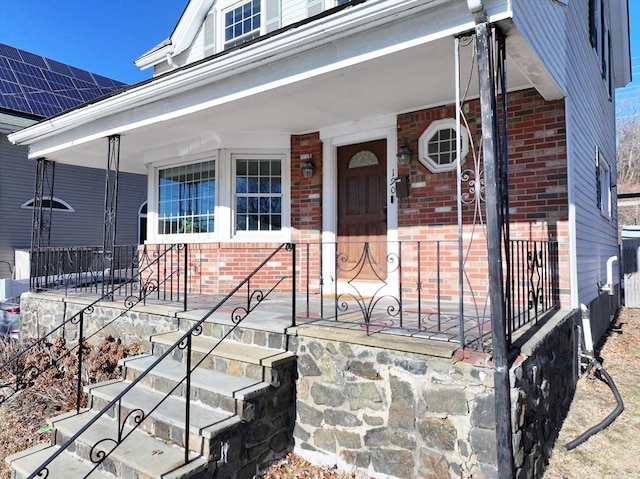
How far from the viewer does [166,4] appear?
18062mm

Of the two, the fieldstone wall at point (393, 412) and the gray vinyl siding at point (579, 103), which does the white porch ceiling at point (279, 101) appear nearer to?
the gray vinyl siding at point (579, 103)

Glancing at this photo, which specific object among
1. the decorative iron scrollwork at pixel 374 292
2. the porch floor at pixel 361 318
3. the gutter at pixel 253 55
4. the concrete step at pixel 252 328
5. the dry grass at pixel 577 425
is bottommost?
the dry grass at pixel 577 425

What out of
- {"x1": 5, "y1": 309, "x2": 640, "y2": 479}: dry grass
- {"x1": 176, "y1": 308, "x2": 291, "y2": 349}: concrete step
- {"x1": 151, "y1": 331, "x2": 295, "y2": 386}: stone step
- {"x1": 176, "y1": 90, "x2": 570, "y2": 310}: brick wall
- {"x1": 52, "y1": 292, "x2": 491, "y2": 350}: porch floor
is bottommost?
{"x1": 5, "y1": 309, "x2": 640, "y2": 479}: dry grass

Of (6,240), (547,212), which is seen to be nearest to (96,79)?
(6,240)

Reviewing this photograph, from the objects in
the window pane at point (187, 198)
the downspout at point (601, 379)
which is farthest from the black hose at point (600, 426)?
the window pane at point (187, 198)

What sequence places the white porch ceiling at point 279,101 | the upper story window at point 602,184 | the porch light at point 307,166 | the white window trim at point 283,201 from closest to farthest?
the white porch ceiling at point 279,101, the porch light at point 307,166, the upper story window at point 602,184, the white window trim at point 283,201

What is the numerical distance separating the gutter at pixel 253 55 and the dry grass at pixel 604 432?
360cm

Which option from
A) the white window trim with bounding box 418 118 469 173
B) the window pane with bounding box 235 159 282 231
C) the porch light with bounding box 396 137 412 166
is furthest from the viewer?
the window pane with bounding box 235 159 282 231

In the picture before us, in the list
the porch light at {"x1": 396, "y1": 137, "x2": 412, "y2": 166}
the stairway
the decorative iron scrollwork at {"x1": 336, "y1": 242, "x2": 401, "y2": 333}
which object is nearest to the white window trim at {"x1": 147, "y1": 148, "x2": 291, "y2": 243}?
the decorative iron scrollwork at {"x1": 336, "y1": 242, "x2": 401, "y2": 333}

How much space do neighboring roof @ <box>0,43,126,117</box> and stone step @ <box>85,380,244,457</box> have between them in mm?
10251

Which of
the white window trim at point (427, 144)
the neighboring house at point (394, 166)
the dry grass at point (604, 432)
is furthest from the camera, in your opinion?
the white window trim at point (427, 144)

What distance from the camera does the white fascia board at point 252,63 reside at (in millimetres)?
3362

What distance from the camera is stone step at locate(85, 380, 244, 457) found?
2898mm

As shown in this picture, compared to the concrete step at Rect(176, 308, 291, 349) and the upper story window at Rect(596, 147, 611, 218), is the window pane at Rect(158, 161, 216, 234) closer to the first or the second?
the concrete step at Rect(176, 308, 291, 349)
